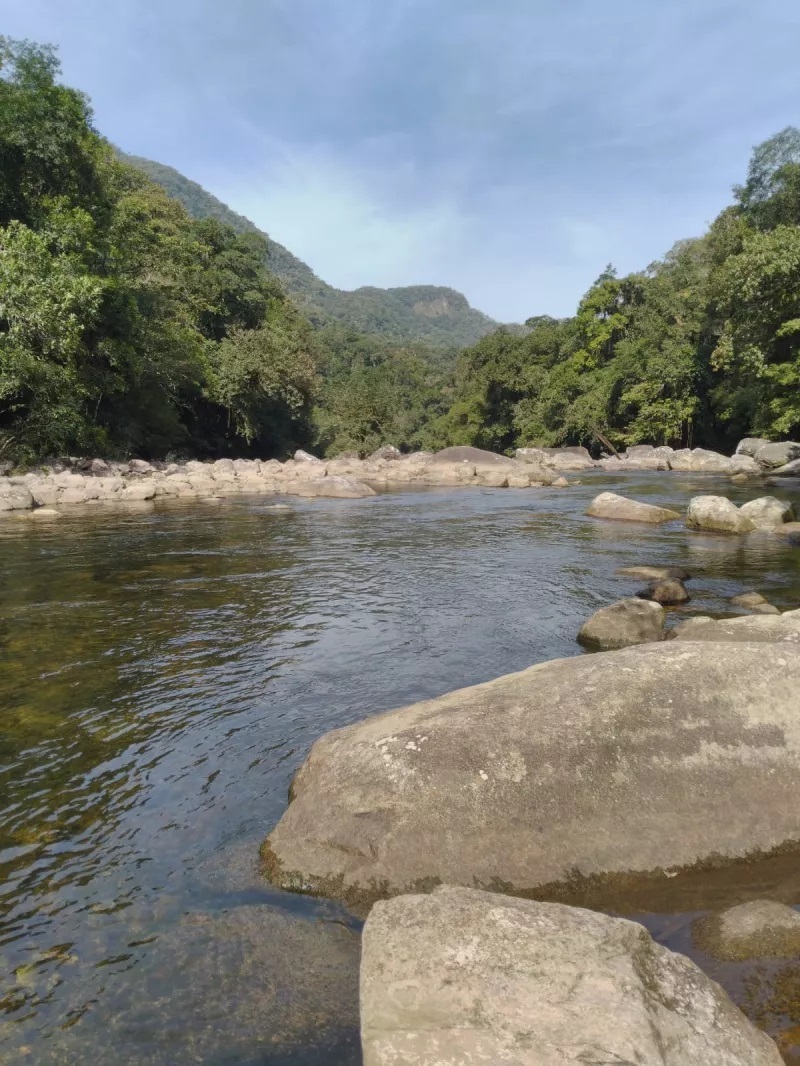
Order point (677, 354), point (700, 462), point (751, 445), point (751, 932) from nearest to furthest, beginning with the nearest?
point (751, 932)
point (751, 445)
point (700, 462)
point (677, 354)

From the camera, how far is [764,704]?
4.04 metres

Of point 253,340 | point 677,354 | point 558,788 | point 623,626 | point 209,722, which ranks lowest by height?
point 209,722

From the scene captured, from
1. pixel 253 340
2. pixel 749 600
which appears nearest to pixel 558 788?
pixel 749 600

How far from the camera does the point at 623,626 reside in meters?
7.45

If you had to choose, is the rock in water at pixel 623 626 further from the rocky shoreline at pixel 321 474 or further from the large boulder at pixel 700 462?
the large boulder at pixel 700 462

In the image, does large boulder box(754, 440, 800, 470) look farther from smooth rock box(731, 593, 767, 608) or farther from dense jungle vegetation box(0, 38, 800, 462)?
smooth rock box(731, 593, 767, 608)

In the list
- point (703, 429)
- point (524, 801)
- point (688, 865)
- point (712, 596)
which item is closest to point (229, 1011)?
point (524, 801)

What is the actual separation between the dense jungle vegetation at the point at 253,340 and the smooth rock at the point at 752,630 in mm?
21052

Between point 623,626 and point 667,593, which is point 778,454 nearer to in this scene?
point 667,593

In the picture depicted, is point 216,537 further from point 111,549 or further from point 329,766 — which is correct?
point 329,766

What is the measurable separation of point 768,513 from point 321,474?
2112 cm

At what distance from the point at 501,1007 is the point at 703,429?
4705 centimetres

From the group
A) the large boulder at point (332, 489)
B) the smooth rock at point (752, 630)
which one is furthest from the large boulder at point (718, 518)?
the large boulder at point (332, 489)

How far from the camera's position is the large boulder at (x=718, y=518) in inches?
583
